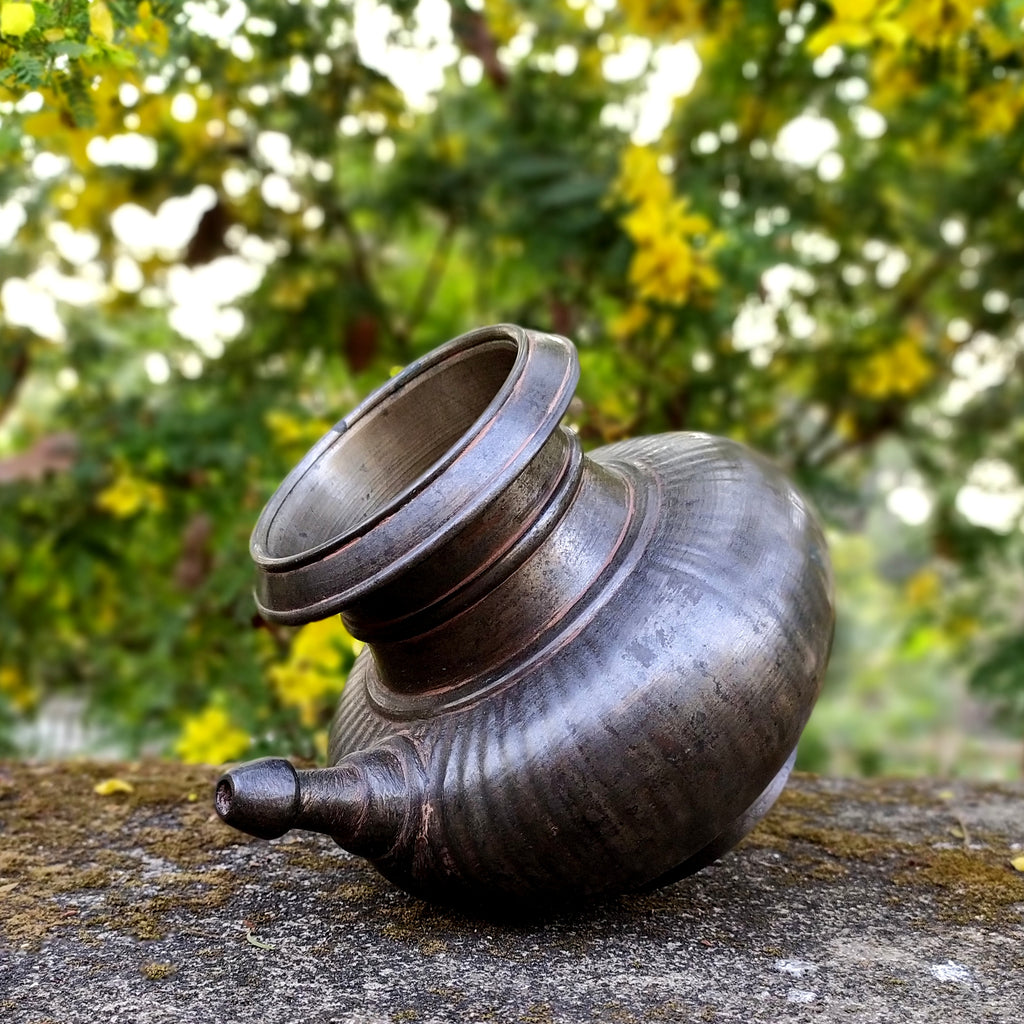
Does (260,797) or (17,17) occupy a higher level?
(17,17)

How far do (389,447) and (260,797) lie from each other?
743mm

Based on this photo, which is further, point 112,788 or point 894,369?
point 894,369

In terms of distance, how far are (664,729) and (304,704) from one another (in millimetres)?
1952

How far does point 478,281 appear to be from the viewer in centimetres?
563

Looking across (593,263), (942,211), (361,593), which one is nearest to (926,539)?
(942,211)

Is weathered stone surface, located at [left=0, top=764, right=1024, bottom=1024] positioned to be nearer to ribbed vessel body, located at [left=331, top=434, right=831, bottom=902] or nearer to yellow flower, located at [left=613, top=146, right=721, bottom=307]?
ribbed vessel body, located at [left=331, top=434, right=831, bottom=902]

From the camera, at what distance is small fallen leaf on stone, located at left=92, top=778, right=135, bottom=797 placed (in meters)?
2.69

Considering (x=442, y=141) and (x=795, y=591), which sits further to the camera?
(x=442, y=141)

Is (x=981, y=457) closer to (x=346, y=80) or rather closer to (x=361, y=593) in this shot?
(x=346, y=80)

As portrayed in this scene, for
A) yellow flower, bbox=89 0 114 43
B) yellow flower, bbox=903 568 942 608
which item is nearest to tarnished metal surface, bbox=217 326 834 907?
yellow flower, bbox=89 0 114 43

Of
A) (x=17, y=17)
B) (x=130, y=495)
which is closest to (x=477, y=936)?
(x=17, y=17)

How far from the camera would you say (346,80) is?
4016 mm

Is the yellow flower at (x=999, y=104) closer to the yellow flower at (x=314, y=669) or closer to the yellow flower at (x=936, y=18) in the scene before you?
the yellow flower at (x=936, y=18)

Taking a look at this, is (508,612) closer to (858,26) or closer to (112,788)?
(112,788)
